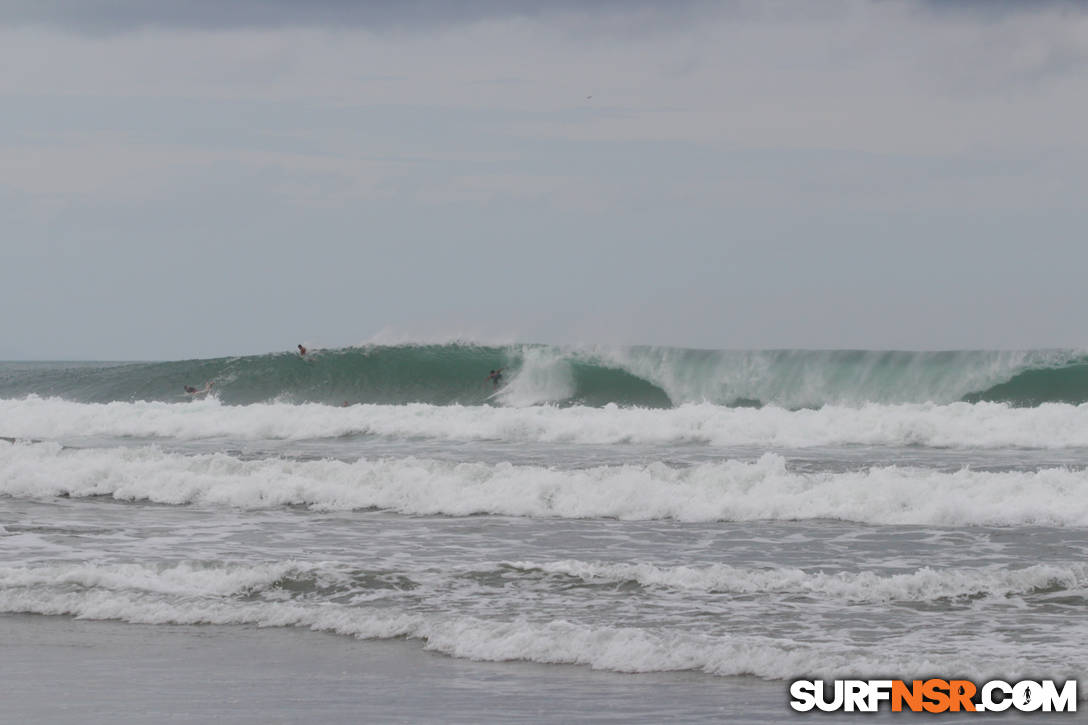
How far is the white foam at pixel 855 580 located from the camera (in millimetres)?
9477

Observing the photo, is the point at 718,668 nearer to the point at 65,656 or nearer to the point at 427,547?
the point at 65,656

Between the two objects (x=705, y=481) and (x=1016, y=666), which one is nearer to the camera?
(x=1016, y=666)

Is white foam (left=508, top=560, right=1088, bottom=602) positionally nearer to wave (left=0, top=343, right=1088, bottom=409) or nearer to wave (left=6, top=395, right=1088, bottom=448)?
wave (left=6, top=395, right=1088, bottom=448)

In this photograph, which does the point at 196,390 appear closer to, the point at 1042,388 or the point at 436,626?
the point at 1042,388

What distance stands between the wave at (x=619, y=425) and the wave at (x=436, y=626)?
35.4 ft

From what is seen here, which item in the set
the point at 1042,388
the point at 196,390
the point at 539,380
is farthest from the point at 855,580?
the point at 196,390

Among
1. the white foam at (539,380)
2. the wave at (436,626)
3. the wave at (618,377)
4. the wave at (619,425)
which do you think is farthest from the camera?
the white foam at (539,380)

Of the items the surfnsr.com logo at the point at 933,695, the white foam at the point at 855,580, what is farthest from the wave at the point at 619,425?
Answer: the surfnsr.com logo at the point at 933,695

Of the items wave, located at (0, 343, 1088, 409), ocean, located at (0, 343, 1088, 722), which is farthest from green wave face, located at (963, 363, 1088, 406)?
ocean, located at (0, 343, 1088, 722)

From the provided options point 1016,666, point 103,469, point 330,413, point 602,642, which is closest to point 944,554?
point 1016,666

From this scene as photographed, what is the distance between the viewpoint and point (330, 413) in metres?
25.7

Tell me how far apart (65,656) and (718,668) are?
14.5 feet

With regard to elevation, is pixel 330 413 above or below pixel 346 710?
above

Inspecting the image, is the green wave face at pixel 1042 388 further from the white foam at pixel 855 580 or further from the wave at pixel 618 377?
the white foam at pixel 855 580
